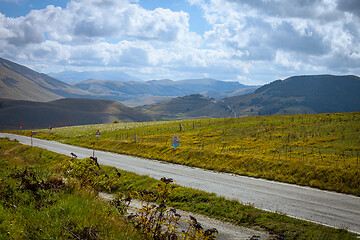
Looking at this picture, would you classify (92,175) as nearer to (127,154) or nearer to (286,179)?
(286,179)

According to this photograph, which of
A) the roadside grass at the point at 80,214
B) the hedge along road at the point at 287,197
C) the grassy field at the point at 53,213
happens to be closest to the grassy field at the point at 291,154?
the hedge along road at the point at 287,197

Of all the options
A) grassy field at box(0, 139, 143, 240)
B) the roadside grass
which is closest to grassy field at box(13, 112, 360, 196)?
the roadside grass

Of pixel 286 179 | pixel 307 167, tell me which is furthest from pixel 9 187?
pixel 307 167

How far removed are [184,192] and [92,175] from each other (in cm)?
665

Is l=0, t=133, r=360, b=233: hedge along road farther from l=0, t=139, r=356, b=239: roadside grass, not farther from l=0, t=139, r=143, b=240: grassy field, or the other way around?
l=0, t=139, r=143, b=240: grassy field

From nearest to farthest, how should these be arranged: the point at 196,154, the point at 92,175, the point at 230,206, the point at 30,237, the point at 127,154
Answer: the point at 30,237
the point at 92,175
the point at 230,206
the point at 196,154
the point at 127,154

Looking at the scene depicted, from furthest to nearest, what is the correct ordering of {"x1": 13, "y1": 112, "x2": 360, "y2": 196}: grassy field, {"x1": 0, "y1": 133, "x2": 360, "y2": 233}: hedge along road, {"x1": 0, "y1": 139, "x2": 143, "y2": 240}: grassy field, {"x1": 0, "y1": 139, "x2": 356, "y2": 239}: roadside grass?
1. {"x1": 13, "y1": 112, "x2": 360, "y2": 196}: grassy field
2. {"x1": 0, "y1": 133, "x2": 360, "y2": 233}: hedge along road
3. {"x1": 0, "y1": 139, "x2": 356, "y2": 239}: roadside grass
4. {"x1": 0, "y1": 139, "x2": 143, "y2": 240}: grassy field

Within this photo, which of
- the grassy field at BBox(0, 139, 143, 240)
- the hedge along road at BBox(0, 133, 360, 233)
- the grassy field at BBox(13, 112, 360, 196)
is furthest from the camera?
the grassy field at BBox(13, 112, 360, 196)

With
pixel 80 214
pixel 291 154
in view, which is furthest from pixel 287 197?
pixel 291 154

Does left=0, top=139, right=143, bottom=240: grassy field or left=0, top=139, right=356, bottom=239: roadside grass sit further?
left=0, top=139, right=356, bottom=239: roadside grass

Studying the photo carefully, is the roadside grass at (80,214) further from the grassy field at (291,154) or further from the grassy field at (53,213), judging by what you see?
the grassy field at (291,154)

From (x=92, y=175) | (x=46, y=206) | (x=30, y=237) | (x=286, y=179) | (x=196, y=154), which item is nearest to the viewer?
(x=30, y=237)

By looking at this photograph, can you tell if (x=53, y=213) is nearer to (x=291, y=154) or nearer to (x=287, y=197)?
(x=287, y=197)

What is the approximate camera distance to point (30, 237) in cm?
544
